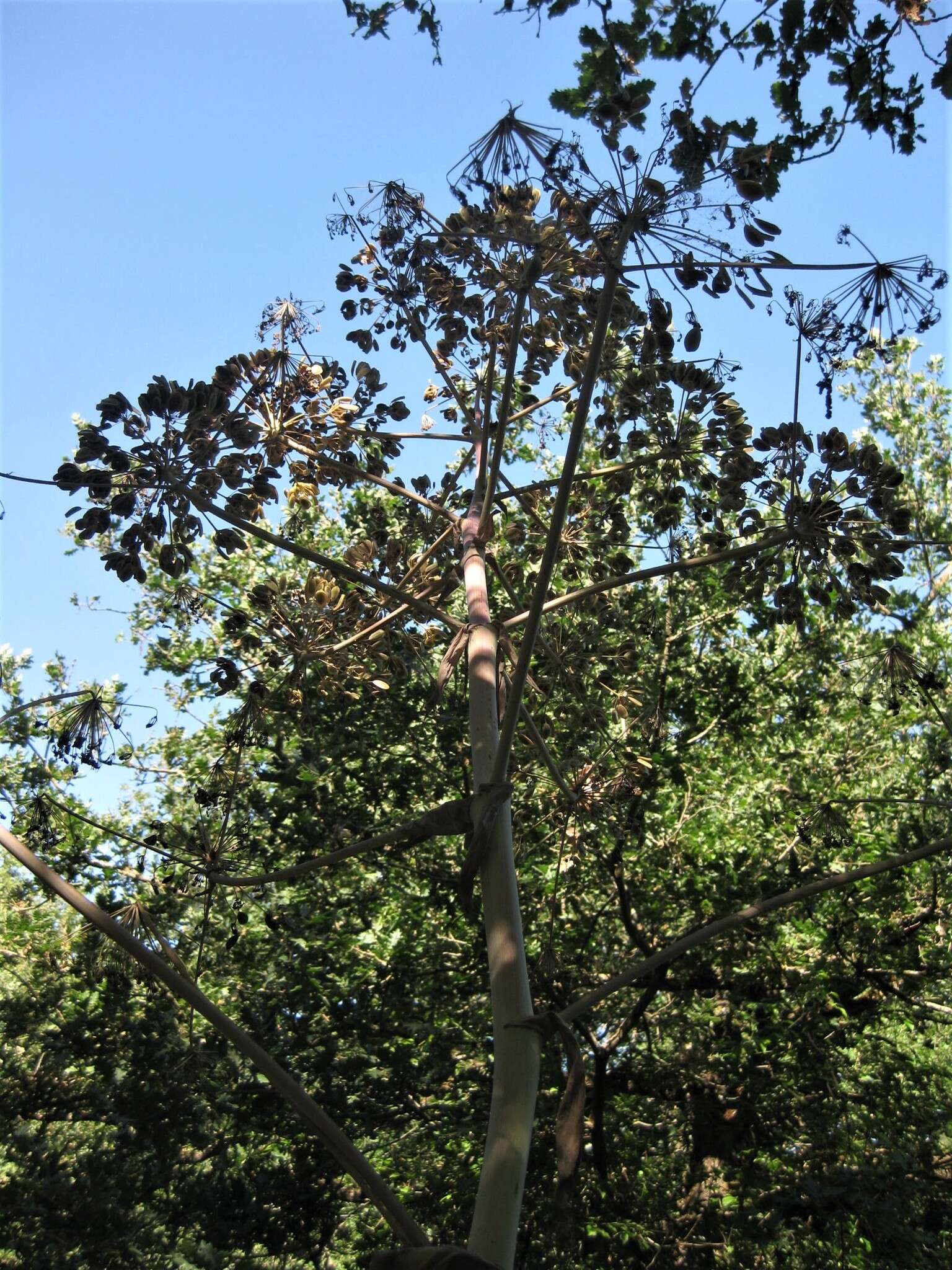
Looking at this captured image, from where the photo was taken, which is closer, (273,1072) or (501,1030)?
(273,1072)

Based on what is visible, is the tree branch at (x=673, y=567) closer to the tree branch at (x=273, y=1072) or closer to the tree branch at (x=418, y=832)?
the tree branch at (x=418, y=832)

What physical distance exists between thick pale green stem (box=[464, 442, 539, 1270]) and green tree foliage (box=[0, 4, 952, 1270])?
2 cm

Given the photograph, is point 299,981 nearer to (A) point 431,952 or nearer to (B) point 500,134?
(A) point 431,952

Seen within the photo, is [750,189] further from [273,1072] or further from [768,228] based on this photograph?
[273,1072]

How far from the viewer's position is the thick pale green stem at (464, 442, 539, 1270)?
95.3 inches

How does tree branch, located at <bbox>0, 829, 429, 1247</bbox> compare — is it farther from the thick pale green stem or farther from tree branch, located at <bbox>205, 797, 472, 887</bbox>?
tree branch, located at <bbox>205, 797, 472, 887</bbox>

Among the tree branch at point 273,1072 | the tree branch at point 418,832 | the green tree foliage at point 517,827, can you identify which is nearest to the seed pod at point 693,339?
the green tree foliage at point 517,827

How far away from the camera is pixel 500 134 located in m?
4.20

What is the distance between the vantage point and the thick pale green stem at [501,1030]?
2.42 m

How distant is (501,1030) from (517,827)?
131 inches

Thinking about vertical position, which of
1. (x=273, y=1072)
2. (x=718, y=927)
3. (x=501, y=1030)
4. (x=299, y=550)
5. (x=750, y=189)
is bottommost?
(x=273, y=1072)

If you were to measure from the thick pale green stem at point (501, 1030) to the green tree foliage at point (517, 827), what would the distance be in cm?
2

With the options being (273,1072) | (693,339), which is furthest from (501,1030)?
(693,339)

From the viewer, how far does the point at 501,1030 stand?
108 inches
